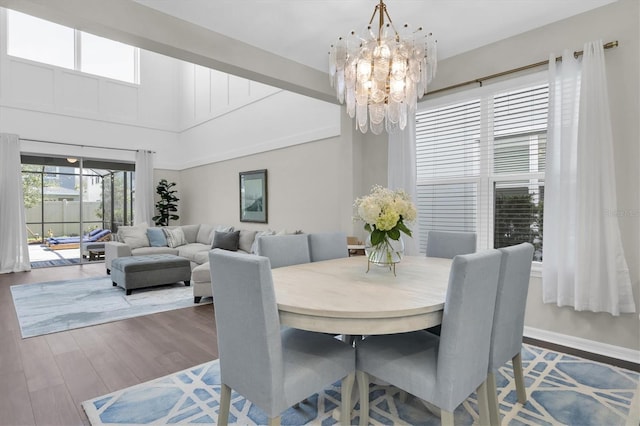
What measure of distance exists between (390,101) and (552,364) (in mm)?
2271

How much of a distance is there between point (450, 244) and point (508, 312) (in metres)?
1.10

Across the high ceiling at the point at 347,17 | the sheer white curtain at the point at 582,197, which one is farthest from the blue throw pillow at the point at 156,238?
the sheer white curtain at the point at 582,197

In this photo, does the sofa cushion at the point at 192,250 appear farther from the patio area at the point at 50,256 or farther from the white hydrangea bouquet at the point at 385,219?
the white hydrangea bouquet at the point at 385,219

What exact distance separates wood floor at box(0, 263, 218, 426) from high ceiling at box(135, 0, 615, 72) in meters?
2.73

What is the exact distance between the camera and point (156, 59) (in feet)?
27.1

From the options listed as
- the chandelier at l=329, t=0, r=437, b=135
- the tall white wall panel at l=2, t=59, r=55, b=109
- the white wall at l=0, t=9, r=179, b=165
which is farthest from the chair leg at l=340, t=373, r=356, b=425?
the tall white wall panel at l=2, t=59, r=55, b=109

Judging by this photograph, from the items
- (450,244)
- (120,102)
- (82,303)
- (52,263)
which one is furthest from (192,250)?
(450,244)

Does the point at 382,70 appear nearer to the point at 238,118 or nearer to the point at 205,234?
the point at 238,118

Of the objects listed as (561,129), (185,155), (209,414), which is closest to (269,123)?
(185,155)

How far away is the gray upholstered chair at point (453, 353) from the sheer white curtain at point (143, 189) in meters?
7.44

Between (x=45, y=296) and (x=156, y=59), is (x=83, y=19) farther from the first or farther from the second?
(x=156, y=59)

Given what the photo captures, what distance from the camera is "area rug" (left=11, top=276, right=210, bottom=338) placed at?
3.54 m

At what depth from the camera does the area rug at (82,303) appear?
3.54 m

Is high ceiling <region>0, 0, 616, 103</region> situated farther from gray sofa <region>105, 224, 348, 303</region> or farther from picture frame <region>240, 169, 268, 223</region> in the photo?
picture frame <region>240, 169, 268, 223</region>
